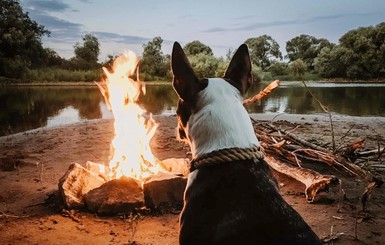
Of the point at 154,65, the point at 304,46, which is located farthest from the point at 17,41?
the point at 304,46

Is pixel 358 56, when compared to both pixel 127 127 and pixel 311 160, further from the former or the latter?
pixel 127 127

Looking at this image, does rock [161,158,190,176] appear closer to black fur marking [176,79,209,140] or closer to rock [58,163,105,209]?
rock [58,163,105,209]

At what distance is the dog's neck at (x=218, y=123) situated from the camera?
2.32 meters

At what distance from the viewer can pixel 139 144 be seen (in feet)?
20.1

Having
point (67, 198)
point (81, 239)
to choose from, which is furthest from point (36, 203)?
point (81, 239)

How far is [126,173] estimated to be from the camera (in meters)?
5.86

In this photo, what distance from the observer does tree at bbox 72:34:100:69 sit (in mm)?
68312

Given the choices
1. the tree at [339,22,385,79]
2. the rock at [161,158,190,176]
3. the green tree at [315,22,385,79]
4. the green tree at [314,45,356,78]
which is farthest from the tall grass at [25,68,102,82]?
the tree at [339,22,385,79]

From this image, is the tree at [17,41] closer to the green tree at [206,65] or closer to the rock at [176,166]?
the green tree at [206,65]

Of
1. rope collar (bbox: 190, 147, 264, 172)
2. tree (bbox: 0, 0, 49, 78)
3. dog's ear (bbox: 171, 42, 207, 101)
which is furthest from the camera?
tree (bbox: 0, 0, 49, 78)

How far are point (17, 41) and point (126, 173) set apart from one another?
57.7 m

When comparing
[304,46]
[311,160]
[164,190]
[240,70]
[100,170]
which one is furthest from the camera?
[304,46]

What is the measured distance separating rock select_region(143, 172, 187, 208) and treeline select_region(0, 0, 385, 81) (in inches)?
1380

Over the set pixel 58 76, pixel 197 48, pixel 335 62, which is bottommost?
pixel 58 76
